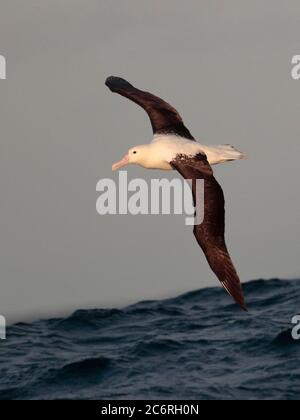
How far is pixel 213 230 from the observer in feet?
54.4

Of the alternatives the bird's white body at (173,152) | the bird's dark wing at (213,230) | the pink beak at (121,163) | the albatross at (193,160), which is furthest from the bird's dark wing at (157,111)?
the bird's dark wing at (213,230)

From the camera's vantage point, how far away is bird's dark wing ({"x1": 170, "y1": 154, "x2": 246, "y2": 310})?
16.2 metres

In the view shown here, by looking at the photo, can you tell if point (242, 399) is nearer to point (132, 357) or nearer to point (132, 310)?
point (132, 357)

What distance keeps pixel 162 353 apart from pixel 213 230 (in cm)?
468

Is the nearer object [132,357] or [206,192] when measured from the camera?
[206,192]

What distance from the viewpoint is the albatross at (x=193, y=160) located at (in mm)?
16359

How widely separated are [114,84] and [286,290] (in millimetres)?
5910

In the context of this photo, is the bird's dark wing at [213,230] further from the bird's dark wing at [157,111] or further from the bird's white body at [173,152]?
the bird's dark wing at [157,111]

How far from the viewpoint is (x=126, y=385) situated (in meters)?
19.4

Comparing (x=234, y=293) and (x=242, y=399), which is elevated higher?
(x=234, y=293)

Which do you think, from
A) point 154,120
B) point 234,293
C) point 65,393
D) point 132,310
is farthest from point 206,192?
point 132,310

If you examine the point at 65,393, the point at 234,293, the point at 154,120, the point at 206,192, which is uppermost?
the point at 154,120

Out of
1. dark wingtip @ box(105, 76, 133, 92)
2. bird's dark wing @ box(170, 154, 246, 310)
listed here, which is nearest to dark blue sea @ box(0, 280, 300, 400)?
bird's dark wing @ box(170, 154, 246, 310)

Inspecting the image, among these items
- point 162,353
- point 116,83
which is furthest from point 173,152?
point 162,353
